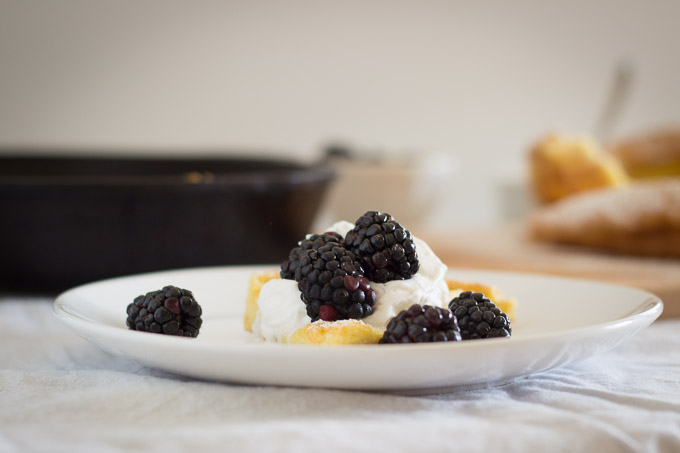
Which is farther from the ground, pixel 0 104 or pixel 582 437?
pixel 0 104

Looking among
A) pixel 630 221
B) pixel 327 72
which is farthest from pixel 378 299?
pixel 327 72

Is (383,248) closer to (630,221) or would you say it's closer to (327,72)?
(630,221)

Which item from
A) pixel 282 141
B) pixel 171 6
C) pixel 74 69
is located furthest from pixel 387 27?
pixel 74 69

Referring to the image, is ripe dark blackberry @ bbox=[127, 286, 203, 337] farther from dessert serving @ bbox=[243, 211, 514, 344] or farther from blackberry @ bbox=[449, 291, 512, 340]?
blackberry @ bbox=[449, 291, 512, 340]

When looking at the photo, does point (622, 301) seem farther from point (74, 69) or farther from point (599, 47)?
point (599, 47)

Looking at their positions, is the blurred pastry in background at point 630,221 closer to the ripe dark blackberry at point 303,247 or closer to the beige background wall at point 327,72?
the ripe dark blackberry at point 303,247

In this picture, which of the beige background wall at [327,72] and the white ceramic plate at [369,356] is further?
the beige background wall at [327,72]

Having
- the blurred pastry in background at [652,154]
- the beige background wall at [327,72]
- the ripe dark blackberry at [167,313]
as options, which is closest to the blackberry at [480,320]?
the ripe dark blackberry at [167,313]
